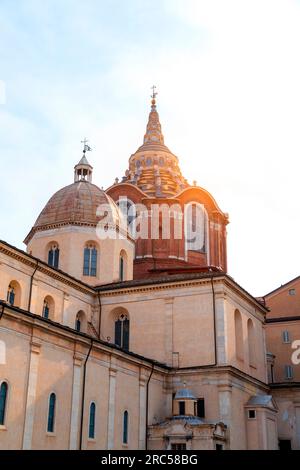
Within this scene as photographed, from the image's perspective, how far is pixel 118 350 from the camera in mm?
36562

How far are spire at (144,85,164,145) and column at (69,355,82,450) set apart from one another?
157 feet

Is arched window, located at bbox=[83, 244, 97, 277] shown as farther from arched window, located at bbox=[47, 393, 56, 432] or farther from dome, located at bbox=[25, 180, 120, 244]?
arched window, located at bbox=[47, 393, 56, 432]

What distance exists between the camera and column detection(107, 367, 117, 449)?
113 ft

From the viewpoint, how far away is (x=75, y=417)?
1267 inches

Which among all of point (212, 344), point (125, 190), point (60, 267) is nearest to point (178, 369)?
point (212, 344)

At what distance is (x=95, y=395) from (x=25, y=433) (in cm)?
596

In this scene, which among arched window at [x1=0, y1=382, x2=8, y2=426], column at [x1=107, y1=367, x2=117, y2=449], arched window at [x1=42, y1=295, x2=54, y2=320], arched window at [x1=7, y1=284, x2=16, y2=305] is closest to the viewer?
arched window at [x1=0, y1=382, x2=8, y2=426]

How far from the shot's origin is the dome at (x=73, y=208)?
4797 centimetres

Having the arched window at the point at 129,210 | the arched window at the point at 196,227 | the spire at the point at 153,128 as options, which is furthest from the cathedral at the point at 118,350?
the spire at the point at 153,128

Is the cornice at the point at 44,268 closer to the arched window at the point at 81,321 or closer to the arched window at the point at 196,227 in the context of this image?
the arched window at the point at 81,321

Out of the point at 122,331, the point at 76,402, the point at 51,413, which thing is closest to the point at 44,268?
the point at 122,331

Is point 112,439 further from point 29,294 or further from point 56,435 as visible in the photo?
point 29,294

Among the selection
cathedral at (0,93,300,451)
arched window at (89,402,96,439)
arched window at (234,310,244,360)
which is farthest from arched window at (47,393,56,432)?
arched window at (234,310,244,360)

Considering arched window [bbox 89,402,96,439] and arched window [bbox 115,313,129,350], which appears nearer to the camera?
arched window [bbox 89,402,96,439]
